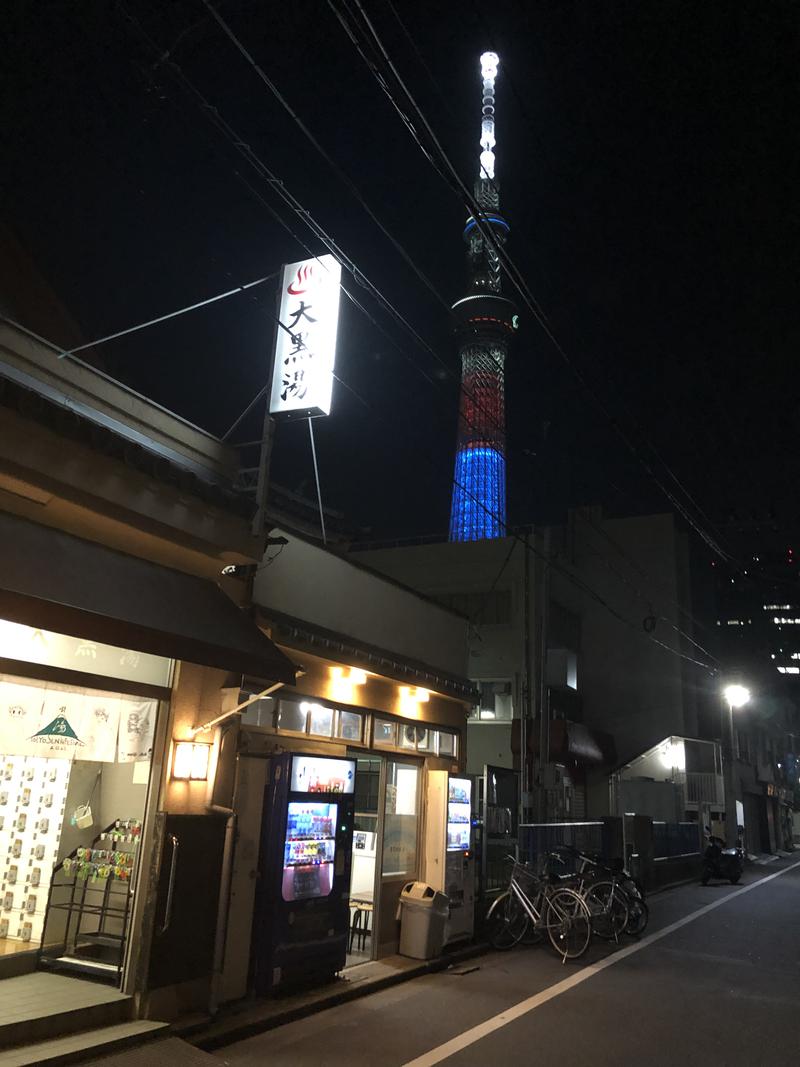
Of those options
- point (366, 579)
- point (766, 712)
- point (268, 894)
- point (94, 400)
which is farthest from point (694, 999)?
point (766, 712)

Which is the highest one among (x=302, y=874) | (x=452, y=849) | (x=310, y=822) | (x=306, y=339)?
(x=306, y=339)

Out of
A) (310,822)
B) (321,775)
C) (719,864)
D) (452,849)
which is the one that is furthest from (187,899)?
(719,864)

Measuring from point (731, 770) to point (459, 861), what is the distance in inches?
1114

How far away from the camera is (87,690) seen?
801cm

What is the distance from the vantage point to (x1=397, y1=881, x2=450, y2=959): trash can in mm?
10555

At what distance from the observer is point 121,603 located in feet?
22.4

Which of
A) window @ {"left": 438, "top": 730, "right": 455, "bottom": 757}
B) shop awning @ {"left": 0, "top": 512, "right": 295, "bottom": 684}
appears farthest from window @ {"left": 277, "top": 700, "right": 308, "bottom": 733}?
window @ {"left": 438, "top": 730, "right": 455, "bottom": 757}

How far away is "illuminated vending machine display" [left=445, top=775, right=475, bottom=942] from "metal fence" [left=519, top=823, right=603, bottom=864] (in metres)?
2.24

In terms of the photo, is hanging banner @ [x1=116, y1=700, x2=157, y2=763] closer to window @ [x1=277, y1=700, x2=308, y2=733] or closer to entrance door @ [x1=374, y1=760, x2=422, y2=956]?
window @ [x1=277, y1=700, x2=308, y2=733]

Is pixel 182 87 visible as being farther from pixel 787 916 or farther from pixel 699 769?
pixel 699 769

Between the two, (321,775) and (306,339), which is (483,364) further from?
(321,775)

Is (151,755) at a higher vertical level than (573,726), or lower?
lower

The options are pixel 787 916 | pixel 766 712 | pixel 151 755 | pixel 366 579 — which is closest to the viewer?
pixel 151 755

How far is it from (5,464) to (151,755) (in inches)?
127
